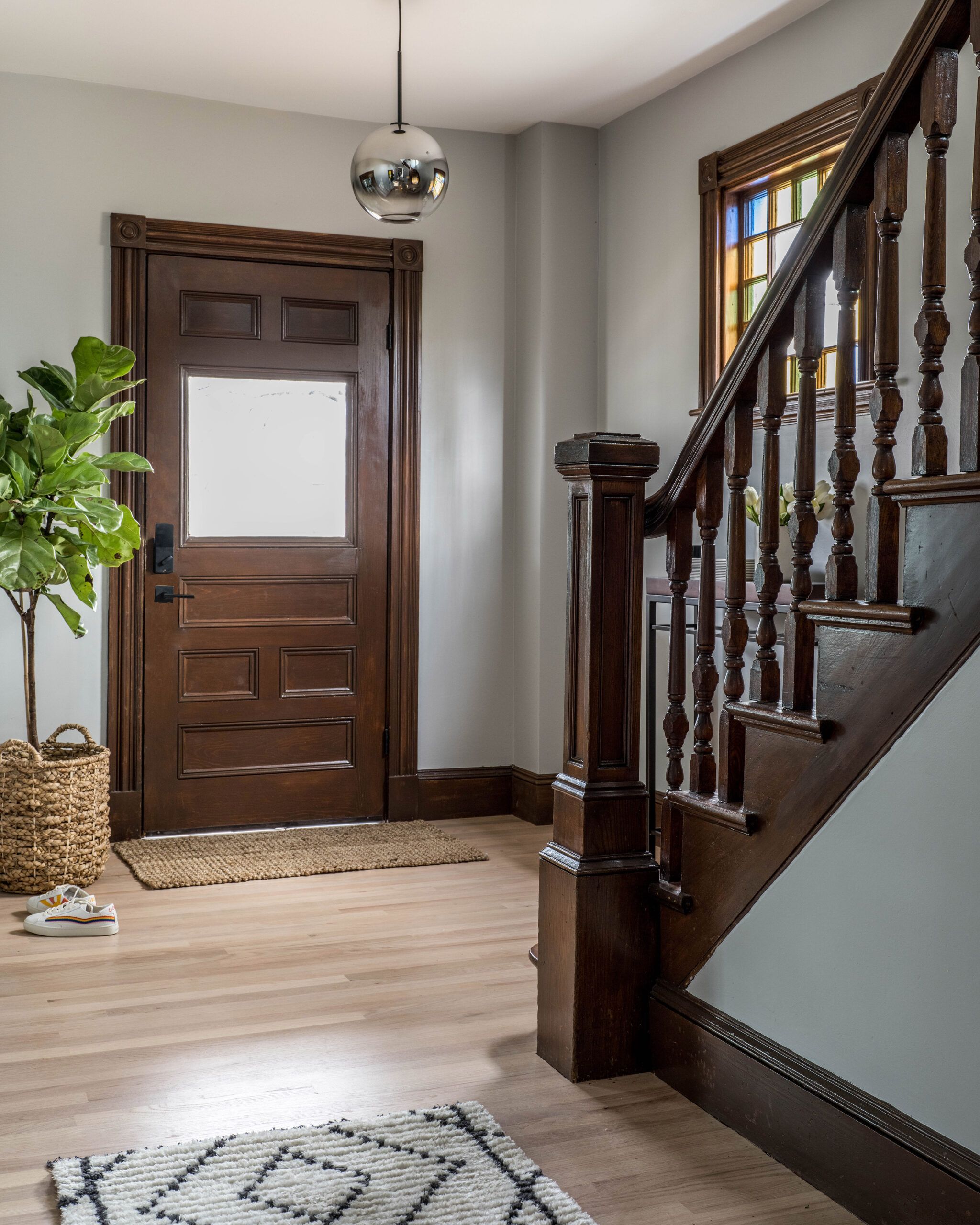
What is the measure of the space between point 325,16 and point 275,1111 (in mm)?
3199

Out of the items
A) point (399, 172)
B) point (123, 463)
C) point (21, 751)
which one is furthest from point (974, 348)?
point (21, 751)

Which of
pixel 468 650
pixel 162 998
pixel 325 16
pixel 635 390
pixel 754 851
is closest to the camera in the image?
pixel 754 851

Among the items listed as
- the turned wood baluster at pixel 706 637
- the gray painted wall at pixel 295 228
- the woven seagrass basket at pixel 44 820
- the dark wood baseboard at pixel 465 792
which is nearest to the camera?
the turned wood baluster at pixel 706 637

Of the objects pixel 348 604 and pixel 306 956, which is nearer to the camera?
pixel 306 956

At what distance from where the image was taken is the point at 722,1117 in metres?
2.33

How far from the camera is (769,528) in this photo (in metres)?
2.27


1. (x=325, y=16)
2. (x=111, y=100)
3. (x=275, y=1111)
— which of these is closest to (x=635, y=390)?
(x=325, y=16)

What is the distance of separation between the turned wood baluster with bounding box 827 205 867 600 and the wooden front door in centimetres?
307

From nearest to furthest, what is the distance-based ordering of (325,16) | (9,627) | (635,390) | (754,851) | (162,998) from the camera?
(754,851) < (162,998) < (325,16) < (9,627) < (635,390)

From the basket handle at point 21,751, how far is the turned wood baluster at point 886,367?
2.81 metres

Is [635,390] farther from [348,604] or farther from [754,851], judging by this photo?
[754,851]

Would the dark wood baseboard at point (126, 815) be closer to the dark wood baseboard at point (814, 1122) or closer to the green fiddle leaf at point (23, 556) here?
the green fiddle leaf at point (23, 556)

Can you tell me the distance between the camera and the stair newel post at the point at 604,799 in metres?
2.51

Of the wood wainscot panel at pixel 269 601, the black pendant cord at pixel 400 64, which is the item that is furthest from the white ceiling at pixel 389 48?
the wood wainscot panel at pixel 269 601
